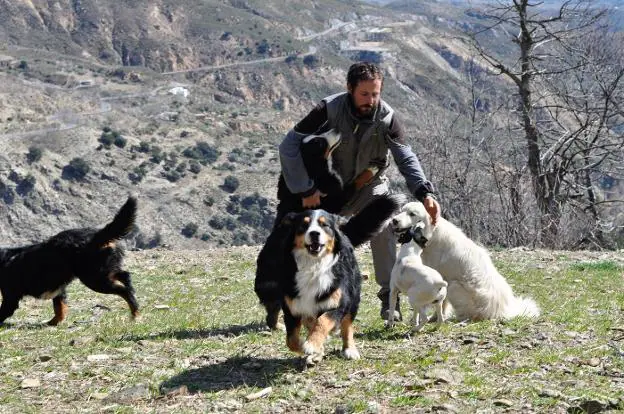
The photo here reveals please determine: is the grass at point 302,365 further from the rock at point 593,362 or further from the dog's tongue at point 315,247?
the dog's tongue at point 315,247

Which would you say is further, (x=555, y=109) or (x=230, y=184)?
(x=230, y=184)

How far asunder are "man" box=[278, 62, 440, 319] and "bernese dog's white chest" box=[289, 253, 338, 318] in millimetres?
842

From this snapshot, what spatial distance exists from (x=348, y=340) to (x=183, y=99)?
293 ft

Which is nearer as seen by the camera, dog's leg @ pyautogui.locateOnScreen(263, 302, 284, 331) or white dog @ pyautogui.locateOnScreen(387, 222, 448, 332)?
white dog @ pyautogui.locateOnScreen(387, 222, 448, 332)

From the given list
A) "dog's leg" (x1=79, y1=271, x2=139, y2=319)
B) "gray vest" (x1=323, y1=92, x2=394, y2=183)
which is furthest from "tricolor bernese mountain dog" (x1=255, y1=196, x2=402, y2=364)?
"dog's leg" (x1=79, y1=271, x2=139, y2=319)

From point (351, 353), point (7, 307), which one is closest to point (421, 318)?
point (351, 353)

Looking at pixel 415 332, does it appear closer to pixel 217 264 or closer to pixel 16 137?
pixel 217 264

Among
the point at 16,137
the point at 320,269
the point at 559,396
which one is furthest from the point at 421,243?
the point at 16,137

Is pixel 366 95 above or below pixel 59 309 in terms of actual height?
above

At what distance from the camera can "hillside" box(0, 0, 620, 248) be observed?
178ft

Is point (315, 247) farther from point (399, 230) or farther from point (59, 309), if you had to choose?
point (59, 309)

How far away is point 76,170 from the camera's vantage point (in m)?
60.2

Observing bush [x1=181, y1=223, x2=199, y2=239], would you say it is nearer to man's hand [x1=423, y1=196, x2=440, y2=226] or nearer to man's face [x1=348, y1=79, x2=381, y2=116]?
man's hand [x1=423, y1=196, x2=440, y2=226]

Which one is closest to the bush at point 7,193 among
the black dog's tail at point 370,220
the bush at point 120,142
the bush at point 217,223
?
the bush at point 120,142
